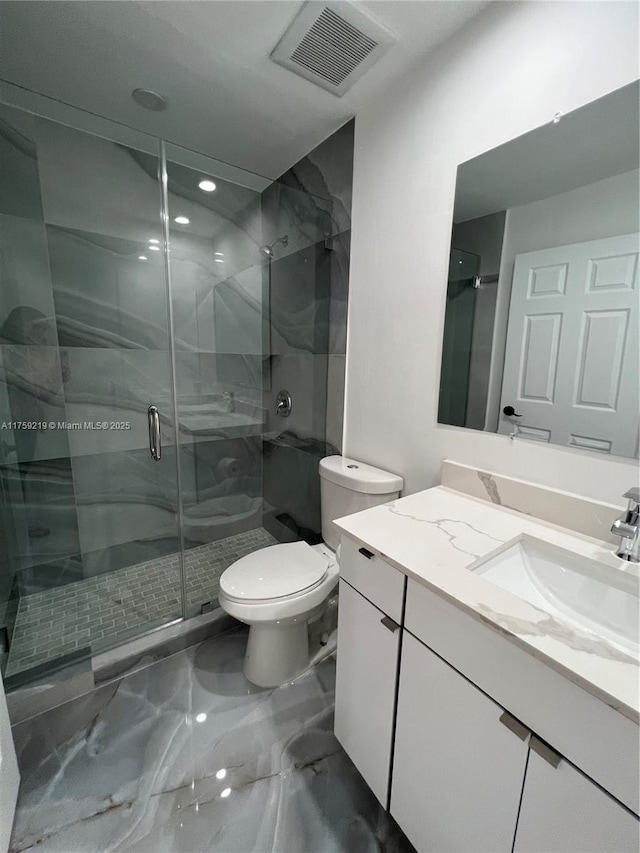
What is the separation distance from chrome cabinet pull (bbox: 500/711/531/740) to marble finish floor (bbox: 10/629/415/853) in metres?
0.70

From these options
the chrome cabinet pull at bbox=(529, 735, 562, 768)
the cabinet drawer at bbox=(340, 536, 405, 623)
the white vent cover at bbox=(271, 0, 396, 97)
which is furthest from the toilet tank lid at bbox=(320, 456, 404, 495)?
the white vent cover at bbox=(271, 0, 396, 97)

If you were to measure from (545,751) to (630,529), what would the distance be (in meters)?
0.45

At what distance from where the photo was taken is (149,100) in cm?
151

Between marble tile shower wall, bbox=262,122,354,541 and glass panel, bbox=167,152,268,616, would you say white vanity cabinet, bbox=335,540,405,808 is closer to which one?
marble tile shower wall, bbox=262,122,354,541

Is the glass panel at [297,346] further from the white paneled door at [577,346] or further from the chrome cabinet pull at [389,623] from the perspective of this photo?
the chrome cabinet pull at [389,623]

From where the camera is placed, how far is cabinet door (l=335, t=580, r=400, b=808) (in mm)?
879

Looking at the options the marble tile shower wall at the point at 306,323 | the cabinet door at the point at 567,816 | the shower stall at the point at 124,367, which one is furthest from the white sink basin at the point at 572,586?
the shower stall at the point at 124,367

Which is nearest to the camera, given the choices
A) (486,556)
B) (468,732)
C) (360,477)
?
(468,732)

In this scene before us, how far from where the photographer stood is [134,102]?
1.53 meters

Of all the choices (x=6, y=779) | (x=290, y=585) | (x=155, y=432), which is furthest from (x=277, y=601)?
(x=155, y=432)

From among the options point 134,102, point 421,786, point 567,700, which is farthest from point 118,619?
point 134,102

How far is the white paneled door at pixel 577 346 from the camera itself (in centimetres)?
85

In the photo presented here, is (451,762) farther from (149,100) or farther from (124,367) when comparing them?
(149,100)

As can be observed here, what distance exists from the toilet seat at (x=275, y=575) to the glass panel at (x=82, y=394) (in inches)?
23.4
